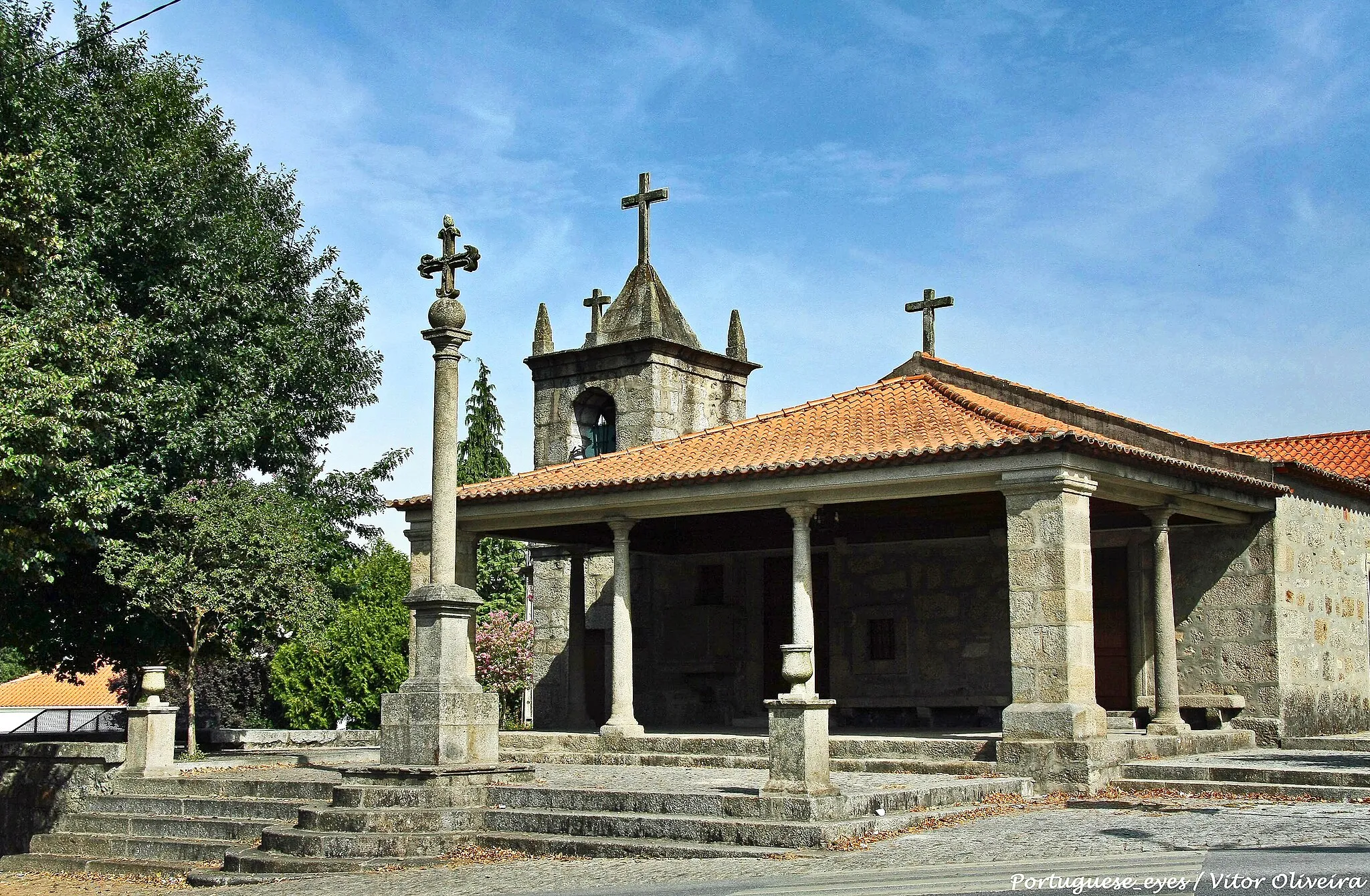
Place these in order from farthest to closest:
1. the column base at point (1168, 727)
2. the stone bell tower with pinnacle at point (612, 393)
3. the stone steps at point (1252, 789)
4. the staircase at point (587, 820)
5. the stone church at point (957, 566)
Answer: the stone bell tower with pinnacle at point (612, 393) < the column base at point (1168, 727) < the stone church at point (957, 566) < the stone steps at point (1252, 789) < the staircase at point (587, 820)

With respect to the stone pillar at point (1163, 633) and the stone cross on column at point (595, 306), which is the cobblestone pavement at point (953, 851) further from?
the stone cross on column at point (595, 306)

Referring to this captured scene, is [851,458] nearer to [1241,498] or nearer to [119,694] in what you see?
[1241,498]

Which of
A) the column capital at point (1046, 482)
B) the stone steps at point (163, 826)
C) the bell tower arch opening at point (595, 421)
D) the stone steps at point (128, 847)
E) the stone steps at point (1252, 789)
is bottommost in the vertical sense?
the stone steps at point (128, 847)

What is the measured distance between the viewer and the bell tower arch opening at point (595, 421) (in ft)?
79.3

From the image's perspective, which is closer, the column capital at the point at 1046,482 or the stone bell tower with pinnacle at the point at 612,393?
the column capital at the point at 1046,482

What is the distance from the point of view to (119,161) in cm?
1905

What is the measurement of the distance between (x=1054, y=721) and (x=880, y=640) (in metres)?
5.94

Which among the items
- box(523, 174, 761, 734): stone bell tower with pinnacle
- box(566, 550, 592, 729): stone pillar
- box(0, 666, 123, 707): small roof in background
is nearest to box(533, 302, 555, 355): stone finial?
box(523, 174, 761, 734): stone bell tower with pinnacle

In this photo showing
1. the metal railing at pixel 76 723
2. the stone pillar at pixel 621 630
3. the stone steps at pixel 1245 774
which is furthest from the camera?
the metal railing at pixel 76 723

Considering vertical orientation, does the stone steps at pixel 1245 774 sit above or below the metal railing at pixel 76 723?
above

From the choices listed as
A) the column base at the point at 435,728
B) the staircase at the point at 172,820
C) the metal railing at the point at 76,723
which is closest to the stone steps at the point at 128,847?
the staircase at the point at 172,820

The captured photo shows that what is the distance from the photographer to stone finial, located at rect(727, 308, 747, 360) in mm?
25344

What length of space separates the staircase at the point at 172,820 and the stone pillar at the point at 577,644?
4616 mm

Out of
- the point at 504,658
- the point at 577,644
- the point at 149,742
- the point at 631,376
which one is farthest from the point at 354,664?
the point at 149,742
